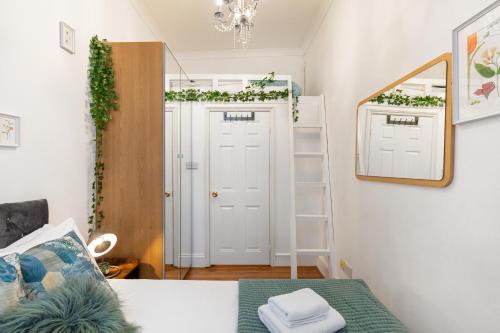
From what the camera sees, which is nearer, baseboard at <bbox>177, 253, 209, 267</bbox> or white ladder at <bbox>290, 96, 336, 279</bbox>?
white ladder at <bbox>290, 96, 336, 279</bbox>

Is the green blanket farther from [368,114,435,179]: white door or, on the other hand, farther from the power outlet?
the power outlet

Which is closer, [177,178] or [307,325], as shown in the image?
[307,325]

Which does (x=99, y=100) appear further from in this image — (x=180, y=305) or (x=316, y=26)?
(x=316, y=26)

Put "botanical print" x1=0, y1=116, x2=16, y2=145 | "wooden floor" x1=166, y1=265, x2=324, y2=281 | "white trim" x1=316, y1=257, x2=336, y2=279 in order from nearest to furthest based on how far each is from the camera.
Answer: "botanical print" x1=0, y1=116, x2=16, y2=145, "white trim" x1=316, y1=257, x2=336, y2=279, "wooden floor" x1=166, y1=265, x2=324, y2=281

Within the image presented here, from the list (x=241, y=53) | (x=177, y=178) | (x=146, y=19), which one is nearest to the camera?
(x=177, y=178)

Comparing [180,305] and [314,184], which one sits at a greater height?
[314,184]

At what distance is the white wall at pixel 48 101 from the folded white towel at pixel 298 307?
147 cm

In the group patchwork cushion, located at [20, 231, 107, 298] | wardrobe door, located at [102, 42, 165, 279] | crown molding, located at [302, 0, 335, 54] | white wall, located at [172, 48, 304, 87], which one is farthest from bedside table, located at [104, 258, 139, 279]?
crown molding, located at [302, 0, 335, 54]

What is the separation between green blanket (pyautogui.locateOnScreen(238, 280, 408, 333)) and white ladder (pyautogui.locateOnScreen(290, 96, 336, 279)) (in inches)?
44.6

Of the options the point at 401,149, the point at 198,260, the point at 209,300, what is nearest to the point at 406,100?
the point at 401,149

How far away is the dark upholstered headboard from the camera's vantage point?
1265mm

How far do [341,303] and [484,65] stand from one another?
46.0 inches

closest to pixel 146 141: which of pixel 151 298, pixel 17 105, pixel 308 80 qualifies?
pixel 17 105

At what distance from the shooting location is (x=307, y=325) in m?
1.06
